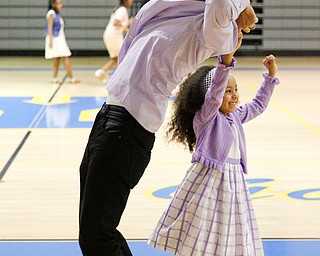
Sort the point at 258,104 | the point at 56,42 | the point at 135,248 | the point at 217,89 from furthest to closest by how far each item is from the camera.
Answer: the point at 56,42, the point at 135,248, the point at 258,104, the point at 217,89

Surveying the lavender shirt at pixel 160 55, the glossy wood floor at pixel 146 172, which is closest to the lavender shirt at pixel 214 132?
the lavender shirt at pixel 160 55

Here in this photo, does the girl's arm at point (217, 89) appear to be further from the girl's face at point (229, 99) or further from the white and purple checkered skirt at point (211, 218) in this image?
the white and purple checkered skirt at point (211, 218)

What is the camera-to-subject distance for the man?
2854mm

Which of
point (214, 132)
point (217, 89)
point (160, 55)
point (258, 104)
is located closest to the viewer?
point (160, 55)

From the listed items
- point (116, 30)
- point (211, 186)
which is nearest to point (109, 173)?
point (211, 186)

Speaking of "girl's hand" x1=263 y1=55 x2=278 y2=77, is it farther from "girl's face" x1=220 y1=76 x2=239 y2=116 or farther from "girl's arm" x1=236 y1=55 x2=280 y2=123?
"girl's face" x1=220 y1=76 x2=239 y2=116

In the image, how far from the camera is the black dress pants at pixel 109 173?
9.43ft

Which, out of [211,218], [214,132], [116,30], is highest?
[214,132]

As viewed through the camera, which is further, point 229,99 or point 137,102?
point 229,99

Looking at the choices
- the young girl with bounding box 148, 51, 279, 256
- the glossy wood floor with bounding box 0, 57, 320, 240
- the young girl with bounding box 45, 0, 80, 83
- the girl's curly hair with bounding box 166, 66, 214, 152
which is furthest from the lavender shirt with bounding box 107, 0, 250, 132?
the young girl with bounding box 45, 0, 80, 83

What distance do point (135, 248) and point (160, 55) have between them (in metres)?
1.70

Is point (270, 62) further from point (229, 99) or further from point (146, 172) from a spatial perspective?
point (146, 172)

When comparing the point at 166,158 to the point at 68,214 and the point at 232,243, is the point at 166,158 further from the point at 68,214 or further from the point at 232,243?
the point at 232,243

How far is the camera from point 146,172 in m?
6.25
